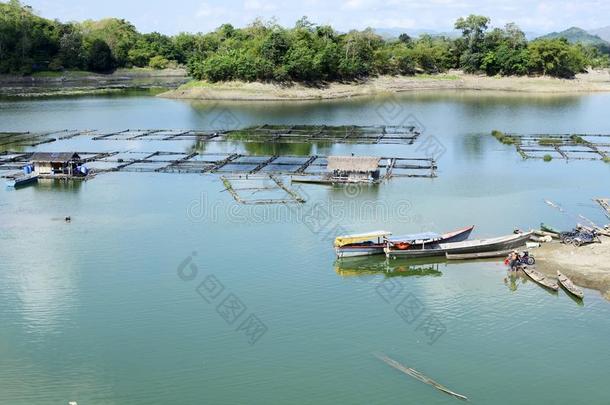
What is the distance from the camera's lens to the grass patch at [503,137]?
59875mm

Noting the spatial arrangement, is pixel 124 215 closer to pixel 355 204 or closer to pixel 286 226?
pixel 286 226

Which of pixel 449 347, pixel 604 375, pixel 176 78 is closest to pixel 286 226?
pixel 449 347

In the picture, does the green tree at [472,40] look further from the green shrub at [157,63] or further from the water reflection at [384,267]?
the water reflection at [384,267]

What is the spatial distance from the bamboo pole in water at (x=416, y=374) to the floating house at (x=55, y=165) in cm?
3204

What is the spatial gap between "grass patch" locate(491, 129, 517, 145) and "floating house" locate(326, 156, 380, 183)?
20844 millimetres

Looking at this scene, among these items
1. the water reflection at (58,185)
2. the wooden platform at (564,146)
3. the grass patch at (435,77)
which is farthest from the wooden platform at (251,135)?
the grass patch at (435,77)

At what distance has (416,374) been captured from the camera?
20906 millimetres

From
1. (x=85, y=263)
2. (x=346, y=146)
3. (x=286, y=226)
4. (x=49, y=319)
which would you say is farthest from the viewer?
(x=346, y=146)

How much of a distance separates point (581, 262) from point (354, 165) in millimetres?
18152

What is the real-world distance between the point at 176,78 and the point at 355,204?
106 meters

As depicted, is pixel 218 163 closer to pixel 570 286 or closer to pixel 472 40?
pixel 570 286

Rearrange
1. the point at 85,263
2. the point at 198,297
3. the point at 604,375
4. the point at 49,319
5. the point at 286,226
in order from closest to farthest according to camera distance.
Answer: the point at 604,375 → the point at 49,319 → the point at 198,297 → the point at 85,263 → the point at 286,226

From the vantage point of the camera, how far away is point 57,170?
4681 cm

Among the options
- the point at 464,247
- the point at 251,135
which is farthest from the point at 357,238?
the point at 251,135
